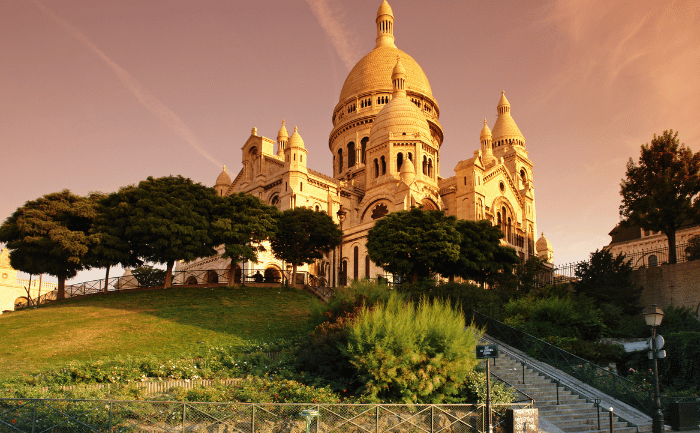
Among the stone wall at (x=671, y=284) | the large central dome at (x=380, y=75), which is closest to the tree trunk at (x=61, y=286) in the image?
the stone wall at (x=671, y=284)

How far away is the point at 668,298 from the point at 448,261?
12441 millimetres

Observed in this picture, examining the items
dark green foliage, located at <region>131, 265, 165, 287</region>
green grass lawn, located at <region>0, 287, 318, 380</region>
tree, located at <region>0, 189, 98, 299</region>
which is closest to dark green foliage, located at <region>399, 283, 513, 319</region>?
green grass lawn, located at <region>0, 287, 318, 380</region>

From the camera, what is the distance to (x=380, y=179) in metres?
55.4

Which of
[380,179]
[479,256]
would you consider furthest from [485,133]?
[479,256]

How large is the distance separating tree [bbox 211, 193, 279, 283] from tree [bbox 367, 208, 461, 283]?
23.7ft

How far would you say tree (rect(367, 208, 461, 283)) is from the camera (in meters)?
35.1

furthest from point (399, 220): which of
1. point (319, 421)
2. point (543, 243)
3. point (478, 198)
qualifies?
point (543, 243)

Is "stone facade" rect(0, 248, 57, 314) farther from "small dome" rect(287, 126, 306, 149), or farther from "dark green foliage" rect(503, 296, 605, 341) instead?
"dark green foliage" rect(503, 296, 605, 341)

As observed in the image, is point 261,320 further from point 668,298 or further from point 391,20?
point 391,20

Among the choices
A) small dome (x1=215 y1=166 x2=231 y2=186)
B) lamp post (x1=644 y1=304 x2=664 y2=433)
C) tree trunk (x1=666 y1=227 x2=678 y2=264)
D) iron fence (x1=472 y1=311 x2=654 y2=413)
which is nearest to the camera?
lamp post (x1=644 y1=304 x2=664 y2=433)

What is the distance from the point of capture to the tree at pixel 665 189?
1240 inches

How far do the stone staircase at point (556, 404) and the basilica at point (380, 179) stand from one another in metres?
25.1

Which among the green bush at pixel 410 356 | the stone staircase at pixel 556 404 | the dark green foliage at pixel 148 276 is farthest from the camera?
the dark green foliage at pixel 148 276

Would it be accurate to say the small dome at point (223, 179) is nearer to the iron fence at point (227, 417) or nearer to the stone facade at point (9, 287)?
the stone facade at point (9, 287)
